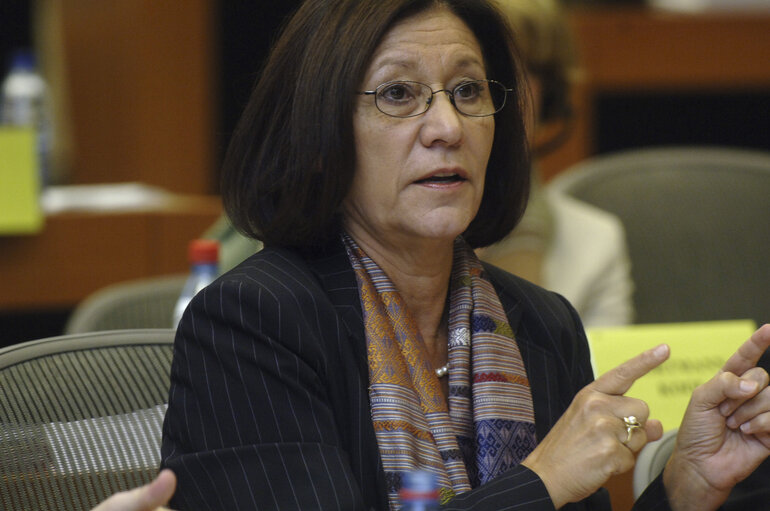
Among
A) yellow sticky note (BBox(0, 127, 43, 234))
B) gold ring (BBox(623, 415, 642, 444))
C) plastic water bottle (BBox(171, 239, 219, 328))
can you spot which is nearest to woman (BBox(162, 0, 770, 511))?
gold ring (BBox(623, 415, 642, 444))

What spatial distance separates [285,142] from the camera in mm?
1660

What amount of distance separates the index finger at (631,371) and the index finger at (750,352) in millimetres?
→ 138

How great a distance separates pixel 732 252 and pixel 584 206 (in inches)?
15.9

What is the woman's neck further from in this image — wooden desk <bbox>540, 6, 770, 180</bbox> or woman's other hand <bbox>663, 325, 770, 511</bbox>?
wooden desk <bbox>540, 6, 770, 180</bbox>

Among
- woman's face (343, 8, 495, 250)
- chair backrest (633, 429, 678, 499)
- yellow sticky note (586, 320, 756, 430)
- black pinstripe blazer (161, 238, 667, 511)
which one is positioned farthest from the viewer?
yellow sticky note (586, 320, 756, 430)

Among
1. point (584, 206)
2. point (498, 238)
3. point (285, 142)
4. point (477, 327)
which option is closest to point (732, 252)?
point (584, 206)

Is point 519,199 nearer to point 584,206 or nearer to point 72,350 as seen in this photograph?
point 72,350

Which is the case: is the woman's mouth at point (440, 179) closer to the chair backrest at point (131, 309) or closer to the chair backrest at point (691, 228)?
the chair backrest at point (131, 309)

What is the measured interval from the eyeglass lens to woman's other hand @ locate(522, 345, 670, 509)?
451 mm

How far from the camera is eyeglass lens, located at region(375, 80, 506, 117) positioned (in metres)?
1.66

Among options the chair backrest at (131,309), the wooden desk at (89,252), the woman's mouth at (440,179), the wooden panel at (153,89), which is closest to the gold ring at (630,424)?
the woman's mouth at (440,179)

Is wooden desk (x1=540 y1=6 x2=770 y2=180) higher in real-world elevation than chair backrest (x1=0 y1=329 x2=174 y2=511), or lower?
higher

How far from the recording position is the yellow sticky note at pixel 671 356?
207cm

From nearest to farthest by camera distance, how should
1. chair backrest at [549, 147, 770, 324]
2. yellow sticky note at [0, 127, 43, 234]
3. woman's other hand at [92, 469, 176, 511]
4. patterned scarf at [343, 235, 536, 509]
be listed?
woman's other hand at [92, 469, 176, 511] < patterned scarf at [343, 235, 536, 509] < yellow sticky note at [0, 127, 43, 234] < chair backrest at [549, 147, 770, 324]
